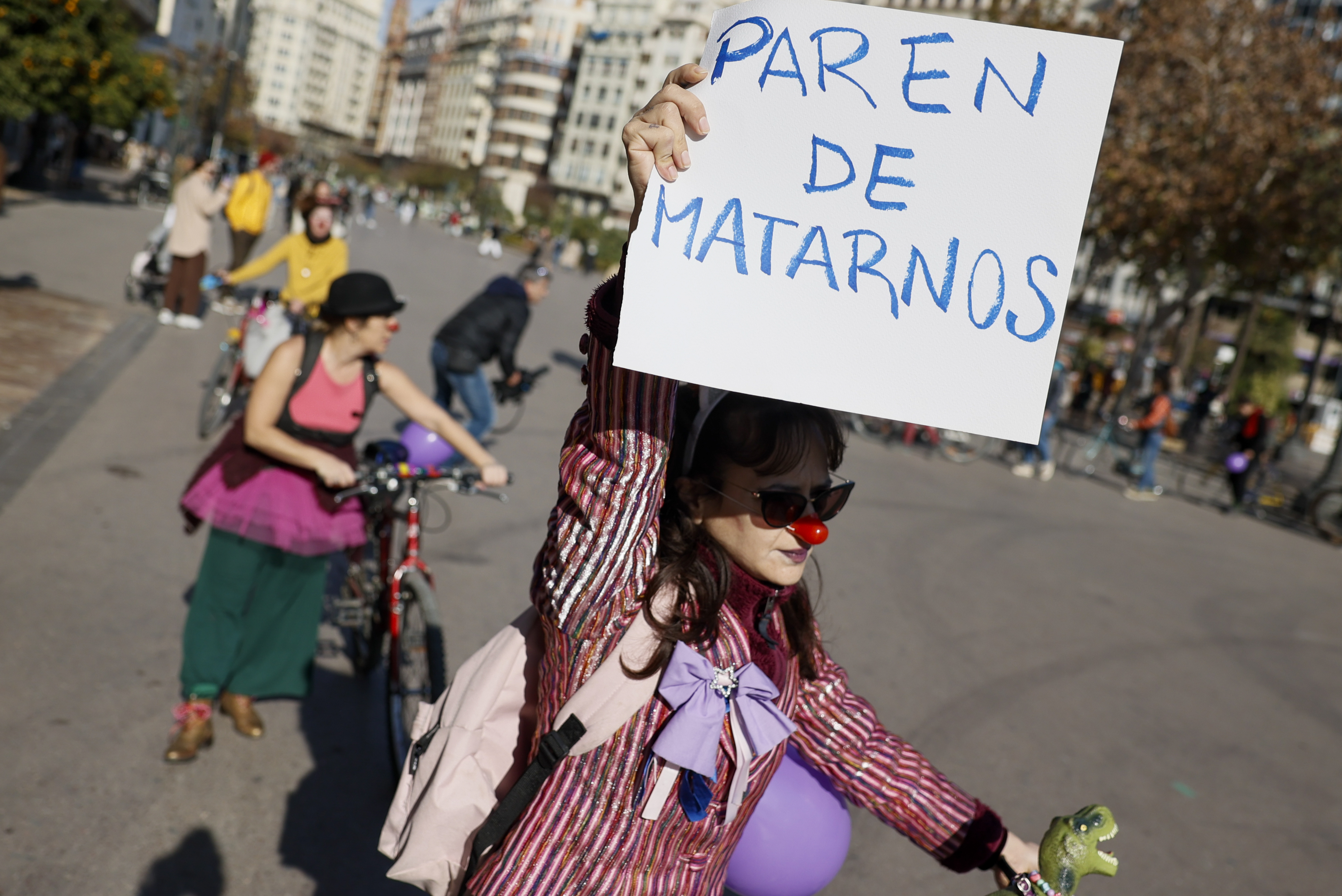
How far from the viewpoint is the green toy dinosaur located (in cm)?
174

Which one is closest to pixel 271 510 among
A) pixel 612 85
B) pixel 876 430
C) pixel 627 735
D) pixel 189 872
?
pixel 189 872

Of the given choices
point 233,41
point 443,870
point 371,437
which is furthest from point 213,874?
point 233,41

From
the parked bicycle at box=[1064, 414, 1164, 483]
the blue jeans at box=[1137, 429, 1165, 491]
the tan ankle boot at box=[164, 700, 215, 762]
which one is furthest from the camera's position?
the parked bicycle at box=[1064, 414, 1164, 483]

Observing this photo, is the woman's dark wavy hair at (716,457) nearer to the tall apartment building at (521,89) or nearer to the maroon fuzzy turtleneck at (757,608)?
the maroon fuzzy turtleneck at (757,608)

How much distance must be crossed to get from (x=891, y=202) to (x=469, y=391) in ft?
22.6

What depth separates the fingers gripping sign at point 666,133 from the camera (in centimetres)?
145

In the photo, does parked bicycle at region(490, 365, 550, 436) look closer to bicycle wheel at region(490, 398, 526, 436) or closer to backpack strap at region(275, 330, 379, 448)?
bicycle wheel at region(490, 398, 526, 436)

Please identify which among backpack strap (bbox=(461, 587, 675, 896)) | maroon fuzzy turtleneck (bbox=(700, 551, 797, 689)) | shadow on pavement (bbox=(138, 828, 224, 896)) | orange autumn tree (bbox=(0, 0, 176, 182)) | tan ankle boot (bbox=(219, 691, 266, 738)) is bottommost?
shadow on pavement (bbox=(138, 828, 224, 896))

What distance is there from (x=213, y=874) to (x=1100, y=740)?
4.27 meters

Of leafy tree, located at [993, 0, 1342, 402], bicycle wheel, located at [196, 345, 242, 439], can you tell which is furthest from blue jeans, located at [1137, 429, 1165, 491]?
bicycle wheel, located at [196, 345, 242, 439]

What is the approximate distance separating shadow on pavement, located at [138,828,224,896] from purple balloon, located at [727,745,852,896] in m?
1.89

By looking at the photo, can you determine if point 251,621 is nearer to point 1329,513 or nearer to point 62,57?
point 1329,513

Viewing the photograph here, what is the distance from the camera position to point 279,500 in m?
3.92

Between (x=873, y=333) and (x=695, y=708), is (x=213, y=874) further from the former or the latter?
(x=873, y=333)
